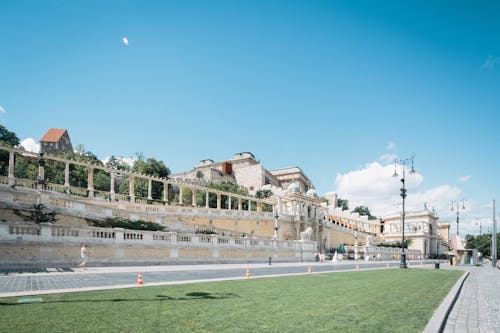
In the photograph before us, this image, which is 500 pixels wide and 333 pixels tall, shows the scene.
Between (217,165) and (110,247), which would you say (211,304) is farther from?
(217,165)

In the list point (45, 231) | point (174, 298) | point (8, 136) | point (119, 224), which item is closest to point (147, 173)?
point (8, 136)

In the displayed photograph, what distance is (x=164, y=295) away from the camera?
33.9 feet

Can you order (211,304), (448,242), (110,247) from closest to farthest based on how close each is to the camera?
(211,304)
(110,247)
(448,242)

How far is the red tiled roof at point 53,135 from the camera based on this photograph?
300 feet

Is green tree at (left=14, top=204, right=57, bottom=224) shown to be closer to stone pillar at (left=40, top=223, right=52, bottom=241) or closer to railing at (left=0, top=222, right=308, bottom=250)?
railing at (left=0, top=222, right=308, bottom=250)

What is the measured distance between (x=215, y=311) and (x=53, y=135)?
10081cm

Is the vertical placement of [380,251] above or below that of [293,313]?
below

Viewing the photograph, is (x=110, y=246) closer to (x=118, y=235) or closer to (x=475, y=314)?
(x=118, y=235)

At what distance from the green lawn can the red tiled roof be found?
94707 mm

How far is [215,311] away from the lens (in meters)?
8.20

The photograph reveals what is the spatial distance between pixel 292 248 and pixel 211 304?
97.1ft

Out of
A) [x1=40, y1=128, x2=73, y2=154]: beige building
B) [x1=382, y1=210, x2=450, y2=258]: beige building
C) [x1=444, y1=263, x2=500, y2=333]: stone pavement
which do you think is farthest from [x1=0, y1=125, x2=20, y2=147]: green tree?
[x1=382, y1=210, x2=450, y2=258]: beige building

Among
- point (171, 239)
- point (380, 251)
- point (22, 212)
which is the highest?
point (22, 212)

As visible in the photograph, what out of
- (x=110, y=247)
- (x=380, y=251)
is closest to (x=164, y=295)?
(x=110, y=247)
